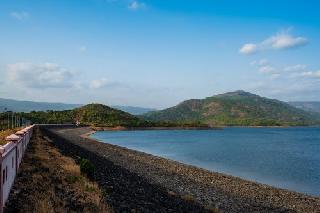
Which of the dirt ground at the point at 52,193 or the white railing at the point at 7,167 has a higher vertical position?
the white railing at the point at 7,167

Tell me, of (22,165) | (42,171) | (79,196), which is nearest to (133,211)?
(79,196)

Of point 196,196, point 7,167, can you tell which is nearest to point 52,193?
point 7,167

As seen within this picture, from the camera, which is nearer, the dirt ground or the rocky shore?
the dirt ground

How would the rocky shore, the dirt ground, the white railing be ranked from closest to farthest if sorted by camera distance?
the white railing → the dirt ground → the rocky shore

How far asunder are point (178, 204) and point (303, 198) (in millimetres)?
14672

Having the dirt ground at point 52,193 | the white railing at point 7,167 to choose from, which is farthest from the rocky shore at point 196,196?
the white railing at point 7,167

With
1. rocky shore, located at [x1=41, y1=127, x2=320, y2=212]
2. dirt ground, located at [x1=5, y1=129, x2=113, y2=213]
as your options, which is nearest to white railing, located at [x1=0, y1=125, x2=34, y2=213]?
dirt ground, located at [x1=5, y1=129, x2=113, y2=213]

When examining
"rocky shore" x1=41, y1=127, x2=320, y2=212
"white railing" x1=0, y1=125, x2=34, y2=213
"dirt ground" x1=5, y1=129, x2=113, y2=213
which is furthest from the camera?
"rocky shore" x1=41, y1=127, x2=320, y2=212

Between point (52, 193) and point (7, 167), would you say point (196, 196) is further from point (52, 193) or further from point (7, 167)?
point (7, 167)

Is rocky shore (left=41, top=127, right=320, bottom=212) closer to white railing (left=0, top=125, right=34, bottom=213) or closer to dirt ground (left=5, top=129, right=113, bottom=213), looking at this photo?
dirt ground (left=5, top=129, right=113, bottom=213)

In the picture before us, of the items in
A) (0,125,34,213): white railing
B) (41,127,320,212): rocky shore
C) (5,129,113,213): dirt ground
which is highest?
(0,125,34,213): white railing

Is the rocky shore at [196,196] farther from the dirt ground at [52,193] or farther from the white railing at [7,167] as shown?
the white railing at [7,167]

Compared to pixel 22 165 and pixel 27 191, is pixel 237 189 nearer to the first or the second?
pixel 22 165

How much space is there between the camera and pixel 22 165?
2444cm
